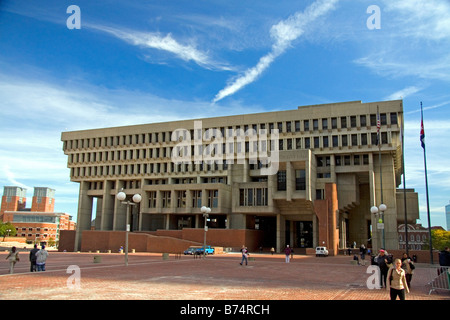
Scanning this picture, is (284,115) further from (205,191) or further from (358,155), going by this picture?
→ (205,191)

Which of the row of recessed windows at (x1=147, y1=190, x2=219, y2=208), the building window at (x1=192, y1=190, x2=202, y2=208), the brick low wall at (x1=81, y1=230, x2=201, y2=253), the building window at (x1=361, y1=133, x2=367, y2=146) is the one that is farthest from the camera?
the building window at (x1=192, y1=190, x2=202, y2=208)

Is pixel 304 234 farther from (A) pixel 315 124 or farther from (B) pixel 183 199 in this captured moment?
(B) pixel 183 199

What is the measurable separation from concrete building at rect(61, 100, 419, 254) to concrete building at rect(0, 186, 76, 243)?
65138 millimetres

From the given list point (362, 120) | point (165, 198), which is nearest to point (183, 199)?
point (165, 198)

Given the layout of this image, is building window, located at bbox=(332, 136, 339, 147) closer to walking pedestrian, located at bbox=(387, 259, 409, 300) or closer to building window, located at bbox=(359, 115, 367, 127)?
building window, located at bbox=(359, 115, 367, 127)

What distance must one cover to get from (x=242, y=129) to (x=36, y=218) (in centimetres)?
11157

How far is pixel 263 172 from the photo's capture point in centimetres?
6831

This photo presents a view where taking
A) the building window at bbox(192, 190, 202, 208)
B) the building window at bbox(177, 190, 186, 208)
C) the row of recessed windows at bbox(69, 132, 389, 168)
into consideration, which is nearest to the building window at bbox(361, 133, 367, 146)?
the row of recessed windows at bbox(69, 132, 389, 168)

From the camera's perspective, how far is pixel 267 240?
74.1 m

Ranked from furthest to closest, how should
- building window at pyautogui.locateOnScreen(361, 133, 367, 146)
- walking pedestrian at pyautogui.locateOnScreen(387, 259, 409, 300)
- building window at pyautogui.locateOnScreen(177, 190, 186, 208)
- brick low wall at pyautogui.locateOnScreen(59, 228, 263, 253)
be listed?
building window at pyautogui.locateOnScreen(177, 190, 186, 208)
building window at pyautogui.locateOnScreen(361, 133, 367, 146)
brick low wall at pyautogui.locateOnScreen(59, 228, 263, 253)
walking pedestrian at pyautogui.locateOnScreen(387, 259, 409, 300)

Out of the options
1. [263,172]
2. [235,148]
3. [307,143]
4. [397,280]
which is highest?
[307,143]

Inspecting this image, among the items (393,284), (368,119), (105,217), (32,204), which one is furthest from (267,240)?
(32,204)

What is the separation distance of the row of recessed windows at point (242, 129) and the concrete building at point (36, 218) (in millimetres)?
63788

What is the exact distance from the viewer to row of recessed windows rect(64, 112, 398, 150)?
66188 mm
